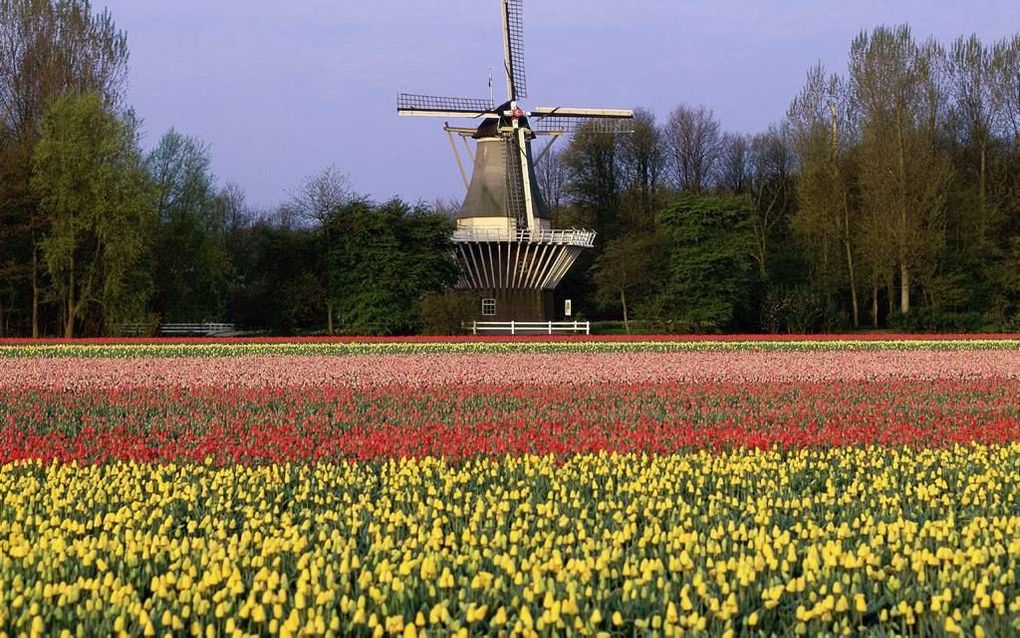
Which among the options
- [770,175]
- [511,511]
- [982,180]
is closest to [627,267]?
[982,180]

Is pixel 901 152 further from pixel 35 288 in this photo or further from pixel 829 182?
pixel 35 288

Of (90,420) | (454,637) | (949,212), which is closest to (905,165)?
(949,212)

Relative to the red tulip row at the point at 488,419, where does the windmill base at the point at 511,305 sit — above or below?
above

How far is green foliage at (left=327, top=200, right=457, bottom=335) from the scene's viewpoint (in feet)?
134

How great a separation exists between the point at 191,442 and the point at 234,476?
7.18ft

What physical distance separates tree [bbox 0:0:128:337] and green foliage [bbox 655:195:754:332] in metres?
23.2

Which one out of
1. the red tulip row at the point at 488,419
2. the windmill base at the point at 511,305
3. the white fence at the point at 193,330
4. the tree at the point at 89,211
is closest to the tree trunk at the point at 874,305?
the windmill base at the point at 511,305

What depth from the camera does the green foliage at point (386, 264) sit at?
4072 centimetres

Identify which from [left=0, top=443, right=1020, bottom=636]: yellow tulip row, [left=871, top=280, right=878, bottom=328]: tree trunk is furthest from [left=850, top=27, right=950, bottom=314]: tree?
[left=0, top=443, right=1020, bottom=636]: yellow tulip row

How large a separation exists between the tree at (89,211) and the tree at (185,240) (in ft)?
7.55

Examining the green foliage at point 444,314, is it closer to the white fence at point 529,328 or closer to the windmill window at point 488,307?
the white fence at point 529,328

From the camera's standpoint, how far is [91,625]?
15.8 feet

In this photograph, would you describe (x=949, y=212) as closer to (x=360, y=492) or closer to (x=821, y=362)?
(x=821, y=362)

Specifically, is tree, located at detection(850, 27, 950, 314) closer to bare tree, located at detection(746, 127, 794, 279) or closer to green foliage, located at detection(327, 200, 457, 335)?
bare tree, located at detection(746, 127, 794, 279)
